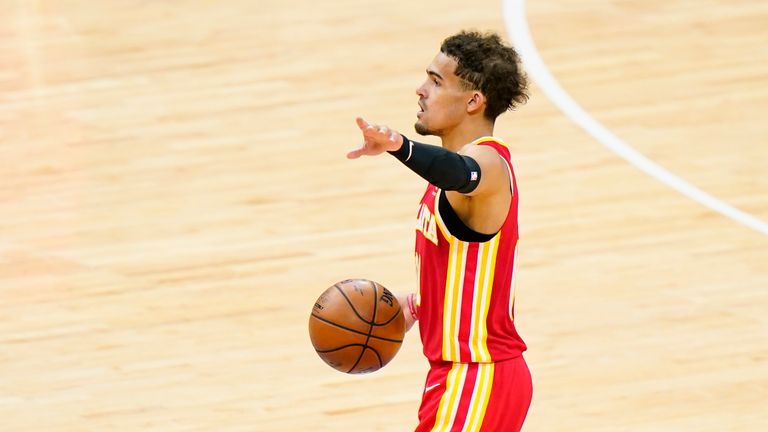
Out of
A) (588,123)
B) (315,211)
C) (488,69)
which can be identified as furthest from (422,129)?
(588,123)

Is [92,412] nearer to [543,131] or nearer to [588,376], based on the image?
[588,376]

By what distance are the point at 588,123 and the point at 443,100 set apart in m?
5.93

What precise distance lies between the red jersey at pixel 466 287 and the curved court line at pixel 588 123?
453 centimetres

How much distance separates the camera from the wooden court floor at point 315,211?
289 inches

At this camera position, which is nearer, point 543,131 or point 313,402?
point 313,402

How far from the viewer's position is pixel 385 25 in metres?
12.8

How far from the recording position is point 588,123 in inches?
420

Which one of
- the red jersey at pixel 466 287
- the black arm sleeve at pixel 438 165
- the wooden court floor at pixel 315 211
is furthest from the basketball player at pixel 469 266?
the wooden court floor at pixel 315 211

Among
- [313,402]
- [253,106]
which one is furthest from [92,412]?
[253,106]

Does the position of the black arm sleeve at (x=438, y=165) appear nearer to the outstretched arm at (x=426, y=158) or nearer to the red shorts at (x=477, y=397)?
the outstretched arm at (x=426, y=158)

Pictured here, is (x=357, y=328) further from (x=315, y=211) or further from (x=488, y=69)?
(x=315, y=211)

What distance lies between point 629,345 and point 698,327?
1.41 ft

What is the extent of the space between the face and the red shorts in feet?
2.67

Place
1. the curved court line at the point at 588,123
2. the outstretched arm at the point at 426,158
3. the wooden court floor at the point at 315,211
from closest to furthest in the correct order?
1. the outstretched arm at the point at 426,158
2. the wooden court floor at the point at 315,211
3. the curved court line at the point at 588,123
